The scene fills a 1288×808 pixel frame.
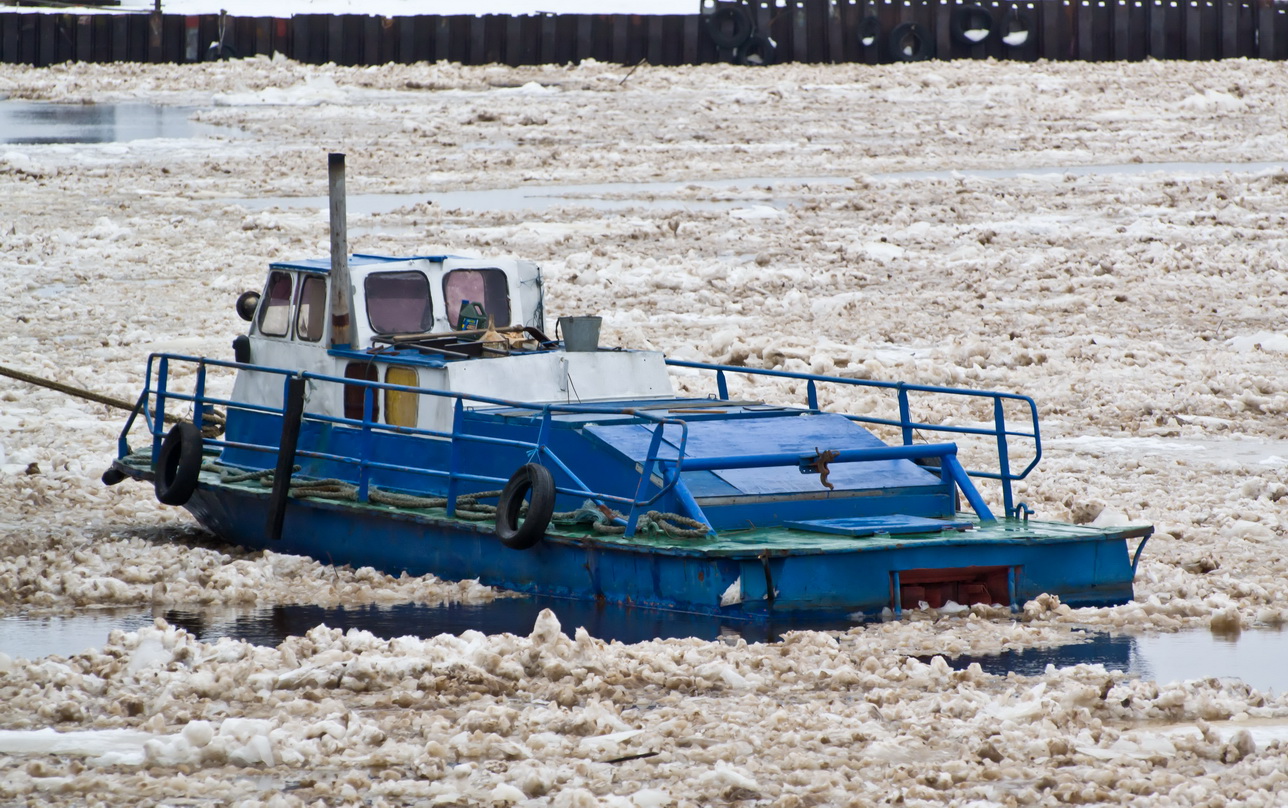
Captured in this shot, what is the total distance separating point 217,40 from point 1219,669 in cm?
3794

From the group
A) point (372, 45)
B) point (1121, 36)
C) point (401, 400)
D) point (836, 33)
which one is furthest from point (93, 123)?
point (401, 400)

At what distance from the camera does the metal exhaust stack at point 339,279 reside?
1119 centimetres

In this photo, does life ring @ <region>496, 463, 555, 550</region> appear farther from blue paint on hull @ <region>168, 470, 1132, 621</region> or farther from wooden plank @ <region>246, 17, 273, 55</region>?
wooden plank @ <region>246, 17, 273, 55</region>

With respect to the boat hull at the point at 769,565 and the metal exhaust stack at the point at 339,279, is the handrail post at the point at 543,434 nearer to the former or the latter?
the boat hull at the point at 769,565

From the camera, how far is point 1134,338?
17562 millimetres

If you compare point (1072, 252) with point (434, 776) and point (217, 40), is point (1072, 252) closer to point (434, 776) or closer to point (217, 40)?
point (434, 776)

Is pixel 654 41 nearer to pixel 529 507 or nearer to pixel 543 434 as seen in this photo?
pixel 543 434

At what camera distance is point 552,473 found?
32.8 feet

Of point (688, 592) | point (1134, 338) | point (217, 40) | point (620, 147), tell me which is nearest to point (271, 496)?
→ point (688, 592)

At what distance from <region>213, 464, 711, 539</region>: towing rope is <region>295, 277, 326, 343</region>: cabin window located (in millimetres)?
903

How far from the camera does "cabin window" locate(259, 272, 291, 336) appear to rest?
11.8m

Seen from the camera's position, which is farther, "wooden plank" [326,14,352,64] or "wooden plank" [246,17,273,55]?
"wooden plank" [246,17,273,55]

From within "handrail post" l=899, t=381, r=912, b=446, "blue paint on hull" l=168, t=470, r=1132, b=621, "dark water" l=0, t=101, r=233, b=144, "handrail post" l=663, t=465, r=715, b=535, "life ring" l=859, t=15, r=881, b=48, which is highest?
"life ring" l=859, t=15, r=881, b=48

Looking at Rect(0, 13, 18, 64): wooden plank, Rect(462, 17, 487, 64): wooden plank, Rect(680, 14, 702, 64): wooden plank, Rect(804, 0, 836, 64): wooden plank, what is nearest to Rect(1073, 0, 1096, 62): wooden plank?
Rect(804, 0, 836, 64): wooden plank
